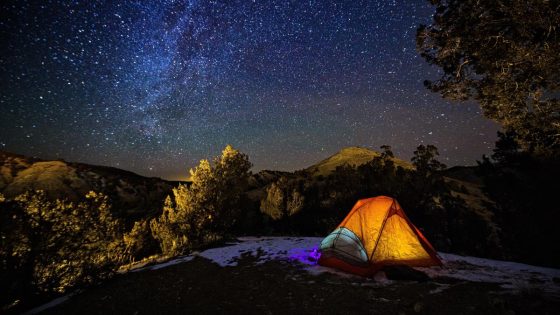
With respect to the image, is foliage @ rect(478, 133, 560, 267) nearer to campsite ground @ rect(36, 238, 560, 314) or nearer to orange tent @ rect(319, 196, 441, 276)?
campsite ground @ rect(36, 238, 560, 314)

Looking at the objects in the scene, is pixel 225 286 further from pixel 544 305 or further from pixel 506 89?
pixel 506 89

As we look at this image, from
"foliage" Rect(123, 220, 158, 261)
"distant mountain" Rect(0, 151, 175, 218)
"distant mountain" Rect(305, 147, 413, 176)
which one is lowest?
"foliage" Rect(123, 220, 158, 261)

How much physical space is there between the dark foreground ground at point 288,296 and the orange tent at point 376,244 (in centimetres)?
83

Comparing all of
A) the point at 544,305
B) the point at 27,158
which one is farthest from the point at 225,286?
the point at 27,158

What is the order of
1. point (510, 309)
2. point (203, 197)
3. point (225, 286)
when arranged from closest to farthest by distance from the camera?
point (510, 309), point (225, 286), point (203, 197)

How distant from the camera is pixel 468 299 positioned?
5520mm

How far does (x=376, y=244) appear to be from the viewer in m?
8.36

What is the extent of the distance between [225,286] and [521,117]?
1094cm

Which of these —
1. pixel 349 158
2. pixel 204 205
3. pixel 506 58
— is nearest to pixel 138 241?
pixel 204 205

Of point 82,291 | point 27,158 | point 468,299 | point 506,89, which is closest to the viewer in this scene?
point 468,299

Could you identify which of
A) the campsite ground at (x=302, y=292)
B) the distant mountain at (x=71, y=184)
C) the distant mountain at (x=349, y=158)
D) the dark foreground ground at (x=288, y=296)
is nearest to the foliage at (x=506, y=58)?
the campsite ground at (x=302, y=292)

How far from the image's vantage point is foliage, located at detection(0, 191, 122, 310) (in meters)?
8.12

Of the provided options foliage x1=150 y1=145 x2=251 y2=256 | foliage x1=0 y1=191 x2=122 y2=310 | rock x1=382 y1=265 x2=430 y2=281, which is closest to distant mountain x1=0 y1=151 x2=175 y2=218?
foliage x1=150 y1=145 x2=251 y2=256

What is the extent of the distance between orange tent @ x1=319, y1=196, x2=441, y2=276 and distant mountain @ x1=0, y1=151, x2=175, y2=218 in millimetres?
46626
